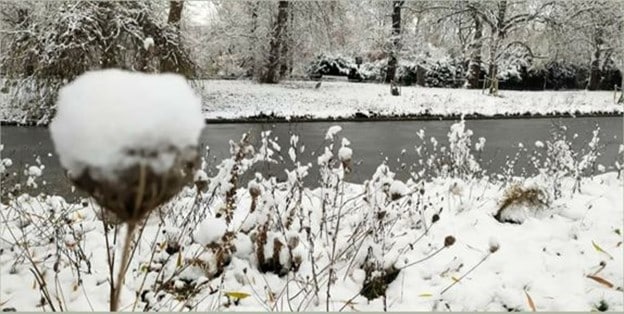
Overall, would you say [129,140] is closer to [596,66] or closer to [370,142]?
[370,142]

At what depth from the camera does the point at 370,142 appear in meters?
8.91

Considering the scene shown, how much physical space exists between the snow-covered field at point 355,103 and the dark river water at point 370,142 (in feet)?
3.61

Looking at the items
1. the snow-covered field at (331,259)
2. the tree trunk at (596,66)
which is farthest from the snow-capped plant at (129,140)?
the tree trunk at (596,66)

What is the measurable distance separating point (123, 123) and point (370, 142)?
827 cm

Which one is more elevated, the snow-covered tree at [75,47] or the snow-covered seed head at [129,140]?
the snow-covered tree at [75,47]

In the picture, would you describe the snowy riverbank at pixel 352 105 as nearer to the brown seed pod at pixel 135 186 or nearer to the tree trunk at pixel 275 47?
the tree trunk at pixel 275 47

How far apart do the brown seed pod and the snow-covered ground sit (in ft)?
3.40

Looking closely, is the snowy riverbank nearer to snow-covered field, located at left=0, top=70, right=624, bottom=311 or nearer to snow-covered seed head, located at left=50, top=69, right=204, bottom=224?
snow-covered field, located at left=0, top=70, right=624, bottom=311

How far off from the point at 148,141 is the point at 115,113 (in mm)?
A: 74

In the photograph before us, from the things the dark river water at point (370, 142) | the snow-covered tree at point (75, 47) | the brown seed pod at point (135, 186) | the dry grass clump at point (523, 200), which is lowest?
the dark river water at point (370, 142)

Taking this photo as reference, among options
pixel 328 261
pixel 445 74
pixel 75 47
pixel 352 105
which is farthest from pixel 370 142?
pixel 445 74

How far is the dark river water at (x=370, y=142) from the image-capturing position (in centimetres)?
611

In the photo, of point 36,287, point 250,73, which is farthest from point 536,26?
point 36,287

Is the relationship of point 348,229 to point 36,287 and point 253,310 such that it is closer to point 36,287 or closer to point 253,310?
point 253,310
